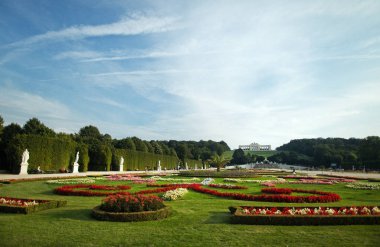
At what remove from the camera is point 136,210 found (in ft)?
28.8

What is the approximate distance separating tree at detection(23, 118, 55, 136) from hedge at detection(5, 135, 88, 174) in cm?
1016

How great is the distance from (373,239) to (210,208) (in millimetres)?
5266

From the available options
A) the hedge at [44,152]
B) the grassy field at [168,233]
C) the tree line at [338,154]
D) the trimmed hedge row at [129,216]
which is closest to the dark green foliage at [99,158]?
the hedge at [44,152]

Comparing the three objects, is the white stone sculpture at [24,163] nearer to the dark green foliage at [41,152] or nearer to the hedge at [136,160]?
the dark green foliage at [41,152]

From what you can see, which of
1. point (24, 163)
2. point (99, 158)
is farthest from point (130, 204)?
point (99, 158)

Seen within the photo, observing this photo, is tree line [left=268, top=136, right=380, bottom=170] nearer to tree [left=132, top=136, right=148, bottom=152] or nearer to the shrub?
tree [left=132, top=136, right=148, bottom=152]

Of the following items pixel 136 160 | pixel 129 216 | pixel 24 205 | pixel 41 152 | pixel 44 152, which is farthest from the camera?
pixel 136 160

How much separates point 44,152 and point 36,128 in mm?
16348

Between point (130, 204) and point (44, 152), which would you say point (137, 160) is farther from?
point (130, 204)

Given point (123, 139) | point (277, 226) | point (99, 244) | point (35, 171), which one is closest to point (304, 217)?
point (277, 226)

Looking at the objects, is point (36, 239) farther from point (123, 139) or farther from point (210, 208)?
point (123, 139)

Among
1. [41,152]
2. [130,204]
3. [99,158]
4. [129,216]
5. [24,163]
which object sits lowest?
[129,216]

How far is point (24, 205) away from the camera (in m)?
9.66

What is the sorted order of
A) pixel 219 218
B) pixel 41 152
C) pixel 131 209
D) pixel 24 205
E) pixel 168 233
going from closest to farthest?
pixel 168 233 < pixel 131 209 < pixel 219 218 < pixel 24 205 < pixel 41 152
